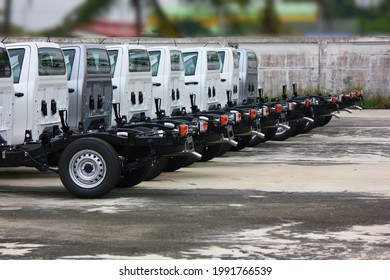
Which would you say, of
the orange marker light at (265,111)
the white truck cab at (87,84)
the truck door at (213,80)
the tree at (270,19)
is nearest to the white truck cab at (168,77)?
the truck door at (213,80)

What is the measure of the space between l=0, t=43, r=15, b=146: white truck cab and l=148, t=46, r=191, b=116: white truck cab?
4.85 metres

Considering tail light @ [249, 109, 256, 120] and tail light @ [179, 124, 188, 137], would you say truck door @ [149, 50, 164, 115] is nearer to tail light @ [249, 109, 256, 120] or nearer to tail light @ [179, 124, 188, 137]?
tail light @ [249, 109, 256, 120]

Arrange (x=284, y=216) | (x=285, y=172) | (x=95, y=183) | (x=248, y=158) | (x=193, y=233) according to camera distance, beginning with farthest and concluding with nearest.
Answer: (x=248, y=158) → (x=285, y=172) → (x=95, y=183) → (x=284, y=216) → (x=193, y=233)

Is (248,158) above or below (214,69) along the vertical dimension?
below

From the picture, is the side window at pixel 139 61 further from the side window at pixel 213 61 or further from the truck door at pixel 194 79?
the side window at pixel 213 61

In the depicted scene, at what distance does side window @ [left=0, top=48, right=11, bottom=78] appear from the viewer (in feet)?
37.9

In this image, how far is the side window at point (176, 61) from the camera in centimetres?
1684

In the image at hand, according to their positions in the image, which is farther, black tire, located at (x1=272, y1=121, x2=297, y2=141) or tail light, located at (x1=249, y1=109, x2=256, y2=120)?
black tire, located at (x1=272, y1=121, x2=297, y2=141)

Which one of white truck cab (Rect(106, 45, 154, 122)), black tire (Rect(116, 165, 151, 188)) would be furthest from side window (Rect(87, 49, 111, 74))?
black tire (Rect(116, 165, 151, 188))

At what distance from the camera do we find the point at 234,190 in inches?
459

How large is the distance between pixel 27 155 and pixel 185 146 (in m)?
1.88

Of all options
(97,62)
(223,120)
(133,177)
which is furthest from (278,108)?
(133,177)

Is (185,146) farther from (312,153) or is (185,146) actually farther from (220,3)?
(312,153)

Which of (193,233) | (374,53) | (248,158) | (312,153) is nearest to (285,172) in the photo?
(248,158)
